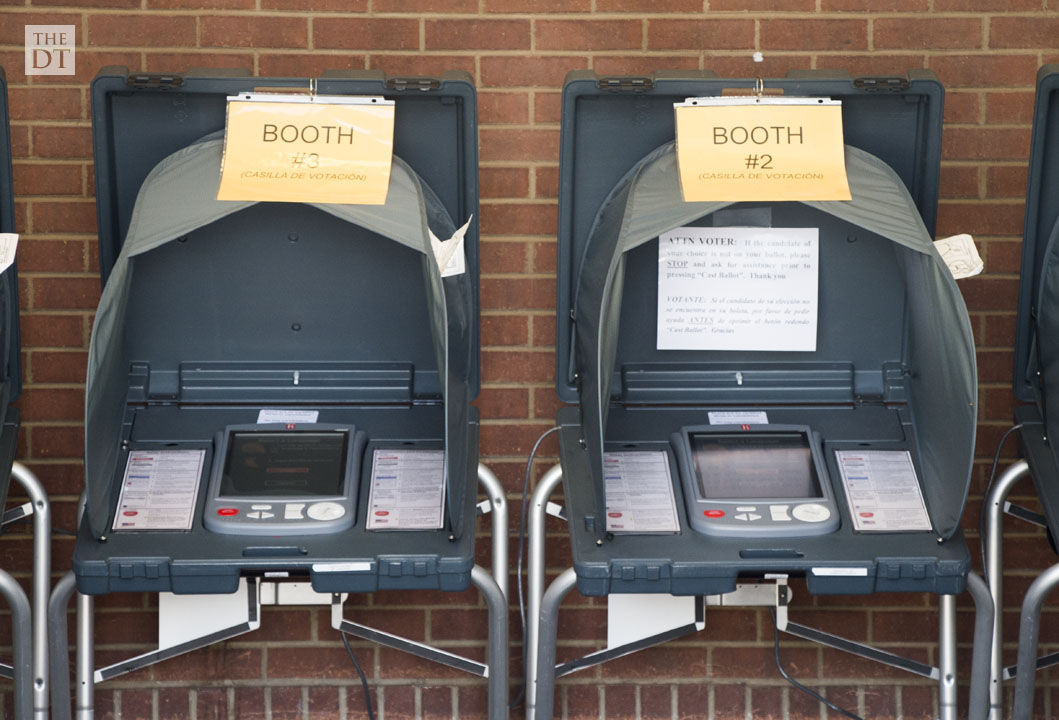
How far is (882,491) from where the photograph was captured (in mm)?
2586

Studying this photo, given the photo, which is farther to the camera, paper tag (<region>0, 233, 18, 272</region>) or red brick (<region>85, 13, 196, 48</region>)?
red brick (<region>85, 13, 196, 48</region>)

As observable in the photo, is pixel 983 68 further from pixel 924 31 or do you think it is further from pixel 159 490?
pixel 159 490

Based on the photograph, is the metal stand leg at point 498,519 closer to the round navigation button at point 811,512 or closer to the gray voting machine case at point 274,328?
the gray voting machine case at point 274,328

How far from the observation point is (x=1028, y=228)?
2.73m

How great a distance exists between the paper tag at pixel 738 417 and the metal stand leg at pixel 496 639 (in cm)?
59

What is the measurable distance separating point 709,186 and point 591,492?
644mm

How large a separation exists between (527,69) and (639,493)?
3.50 feet

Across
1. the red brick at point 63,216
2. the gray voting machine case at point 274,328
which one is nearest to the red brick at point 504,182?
the gray voting machine case at point 274,328

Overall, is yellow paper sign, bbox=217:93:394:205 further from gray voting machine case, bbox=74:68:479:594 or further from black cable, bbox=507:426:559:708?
black cable, bbox=507:426:559:708

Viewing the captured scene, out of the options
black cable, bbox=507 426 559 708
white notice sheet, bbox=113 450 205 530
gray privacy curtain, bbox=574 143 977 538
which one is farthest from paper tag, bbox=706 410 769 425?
white notice sheet, bbox=113 450 205 530

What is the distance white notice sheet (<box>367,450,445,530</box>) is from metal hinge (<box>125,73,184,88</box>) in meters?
0.84

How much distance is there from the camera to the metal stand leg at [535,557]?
2.77m

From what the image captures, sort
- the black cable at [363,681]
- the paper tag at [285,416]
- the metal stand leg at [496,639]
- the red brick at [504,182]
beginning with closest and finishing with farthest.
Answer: the metal stand leg at [496,639]
the paper tag at [285,416]
the red brick at [504,182]
the black cable at [363,681]

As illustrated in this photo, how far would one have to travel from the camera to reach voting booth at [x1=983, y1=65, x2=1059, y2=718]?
8.68 ft
